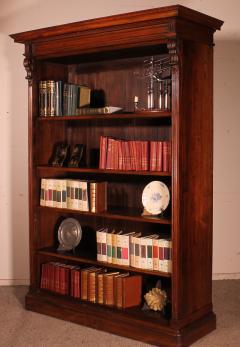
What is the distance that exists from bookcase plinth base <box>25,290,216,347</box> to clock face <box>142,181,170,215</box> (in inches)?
28.0

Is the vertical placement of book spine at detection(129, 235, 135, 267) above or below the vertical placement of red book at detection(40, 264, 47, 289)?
above

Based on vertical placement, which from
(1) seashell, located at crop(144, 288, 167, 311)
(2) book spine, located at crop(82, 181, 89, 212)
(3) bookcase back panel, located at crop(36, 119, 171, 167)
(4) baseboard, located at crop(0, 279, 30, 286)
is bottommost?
(4) baseboard, located at crop(0, 279, 30, 286)

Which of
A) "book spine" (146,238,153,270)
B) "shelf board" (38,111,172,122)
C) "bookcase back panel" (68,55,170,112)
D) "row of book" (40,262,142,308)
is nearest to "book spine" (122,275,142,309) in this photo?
"row of book" (40,262,142,308)

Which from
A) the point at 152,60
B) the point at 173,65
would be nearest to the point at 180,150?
the point at 173,65

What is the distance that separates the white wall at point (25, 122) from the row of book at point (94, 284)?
81 centimetres

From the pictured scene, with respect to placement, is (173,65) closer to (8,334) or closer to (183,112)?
(183,112)

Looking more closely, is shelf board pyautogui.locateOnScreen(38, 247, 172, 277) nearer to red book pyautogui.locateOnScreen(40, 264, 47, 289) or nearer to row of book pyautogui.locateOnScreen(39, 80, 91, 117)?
red book pyautogui.locateOnScreen(40, 264, 47, 289)

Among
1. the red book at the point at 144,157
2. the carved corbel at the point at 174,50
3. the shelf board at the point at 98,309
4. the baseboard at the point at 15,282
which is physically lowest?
the baseboard at the point at 15,282

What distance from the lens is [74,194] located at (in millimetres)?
3902

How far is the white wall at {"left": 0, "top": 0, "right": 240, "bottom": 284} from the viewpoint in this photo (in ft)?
15.0

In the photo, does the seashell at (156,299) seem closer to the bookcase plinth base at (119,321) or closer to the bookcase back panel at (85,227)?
the bookcase plinth base at (119,321)

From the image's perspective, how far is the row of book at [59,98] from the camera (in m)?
3.94

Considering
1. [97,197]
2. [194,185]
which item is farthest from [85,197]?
[194,185]

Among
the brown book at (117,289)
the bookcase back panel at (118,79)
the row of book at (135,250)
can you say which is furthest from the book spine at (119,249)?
the bookcase back panel at (118,79)
